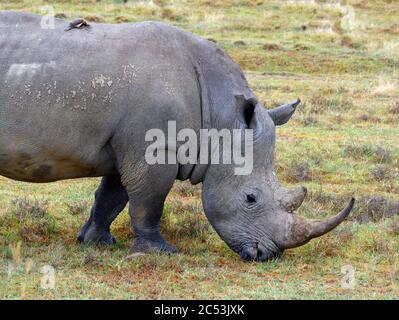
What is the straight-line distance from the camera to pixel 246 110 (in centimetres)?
918

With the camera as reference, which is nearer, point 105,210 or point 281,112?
point 281,112

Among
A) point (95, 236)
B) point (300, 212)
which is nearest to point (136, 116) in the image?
point (95, 236)

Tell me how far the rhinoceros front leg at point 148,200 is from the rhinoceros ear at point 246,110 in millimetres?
831

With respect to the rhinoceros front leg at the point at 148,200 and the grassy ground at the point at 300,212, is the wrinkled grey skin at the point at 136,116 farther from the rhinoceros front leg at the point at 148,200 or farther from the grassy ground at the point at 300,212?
the grassy ground at the point at 300,212

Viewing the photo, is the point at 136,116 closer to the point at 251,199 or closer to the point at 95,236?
the point at 251,199

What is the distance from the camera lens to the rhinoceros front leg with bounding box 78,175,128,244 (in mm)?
9648

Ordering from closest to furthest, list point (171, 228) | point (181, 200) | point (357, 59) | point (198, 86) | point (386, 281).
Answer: point (386, 281) < point (198, 86) < point (171, 228) < point (181, 200) < point (357, 59)

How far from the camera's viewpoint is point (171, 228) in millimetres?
10234

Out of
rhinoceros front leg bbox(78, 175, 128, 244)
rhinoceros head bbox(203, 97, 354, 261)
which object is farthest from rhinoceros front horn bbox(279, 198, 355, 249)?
rhinoceros front leg bbox(78, 175, 128, 244)

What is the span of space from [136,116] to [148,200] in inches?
34.1

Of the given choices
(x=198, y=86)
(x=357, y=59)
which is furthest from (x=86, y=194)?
(x=357, y=59)

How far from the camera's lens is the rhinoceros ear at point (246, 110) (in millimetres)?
9102
